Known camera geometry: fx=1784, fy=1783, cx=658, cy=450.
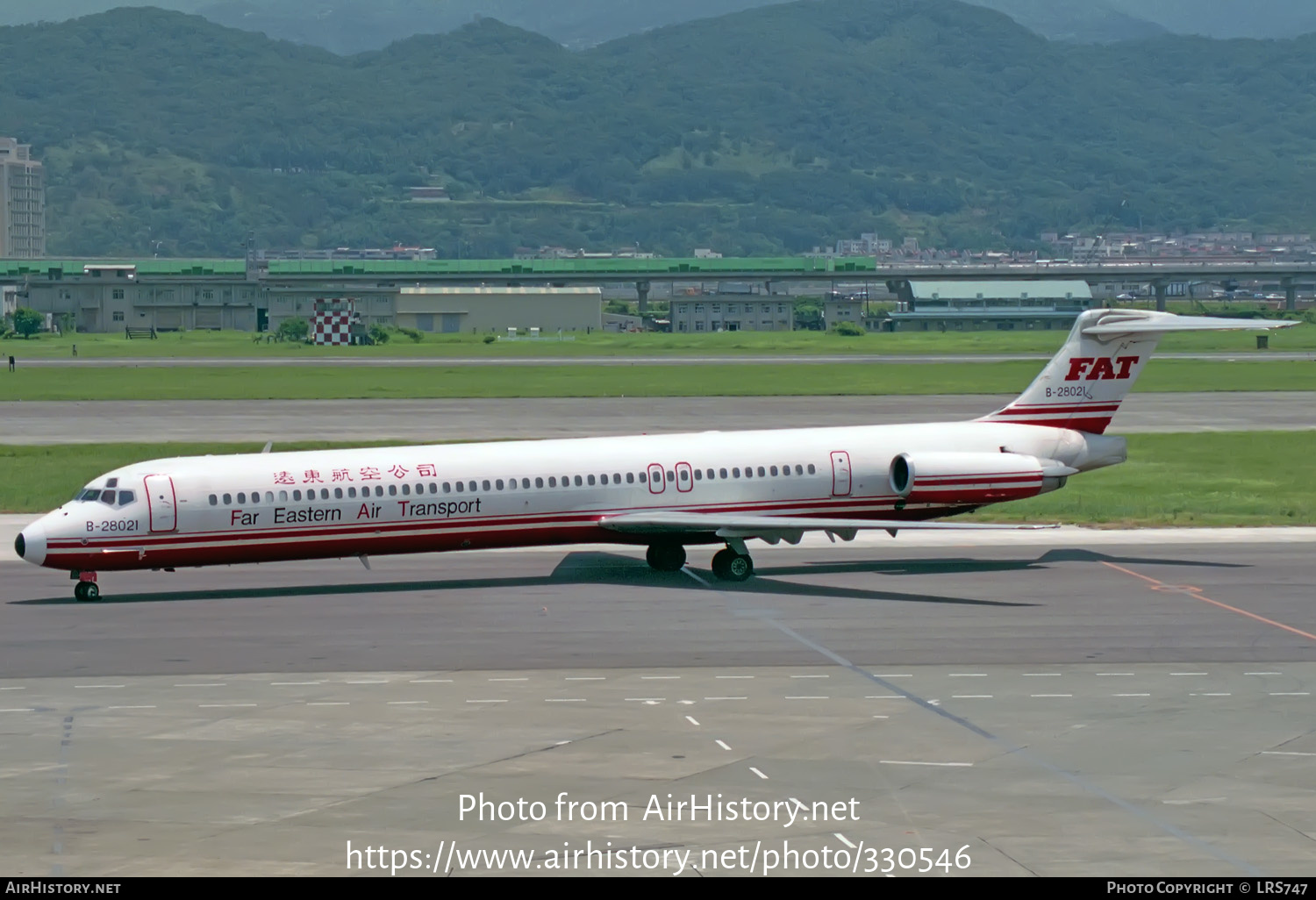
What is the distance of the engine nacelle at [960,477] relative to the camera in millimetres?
40375

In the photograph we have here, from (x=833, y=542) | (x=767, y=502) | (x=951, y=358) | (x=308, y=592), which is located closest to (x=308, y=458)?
(x=308, y=592)

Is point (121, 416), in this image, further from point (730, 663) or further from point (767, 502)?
point (730, 663)

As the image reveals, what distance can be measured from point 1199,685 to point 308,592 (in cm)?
1873

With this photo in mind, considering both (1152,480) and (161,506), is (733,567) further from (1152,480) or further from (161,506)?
(1152,480)

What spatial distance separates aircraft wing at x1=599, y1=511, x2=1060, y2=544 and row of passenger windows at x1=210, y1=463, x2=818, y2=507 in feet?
2.86

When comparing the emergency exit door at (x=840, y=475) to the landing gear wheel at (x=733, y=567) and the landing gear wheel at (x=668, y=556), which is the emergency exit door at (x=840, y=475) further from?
the landing gear wheel at (x=668, y=556)

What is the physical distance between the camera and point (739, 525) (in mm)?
38406

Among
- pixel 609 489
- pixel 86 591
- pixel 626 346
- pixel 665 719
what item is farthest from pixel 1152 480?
pixel 626 346

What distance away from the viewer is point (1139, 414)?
→ 8062cm

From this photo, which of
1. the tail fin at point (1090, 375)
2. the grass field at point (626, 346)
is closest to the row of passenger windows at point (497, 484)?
the tail fin at point (1090, 375)

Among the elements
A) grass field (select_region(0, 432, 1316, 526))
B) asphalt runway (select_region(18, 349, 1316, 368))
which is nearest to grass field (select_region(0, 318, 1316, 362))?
asphalt runway (select_region(18, 349, 1316, 368))

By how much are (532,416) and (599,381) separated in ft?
86.8

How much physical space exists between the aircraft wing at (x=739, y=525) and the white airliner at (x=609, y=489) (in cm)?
5

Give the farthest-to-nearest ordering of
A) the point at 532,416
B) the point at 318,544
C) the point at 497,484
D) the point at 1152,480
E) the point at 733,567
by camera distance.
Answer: the point at 532,416 < the point at 1152,480 < the point at 733,567 < the point at 497,484 < the point at 318,544
